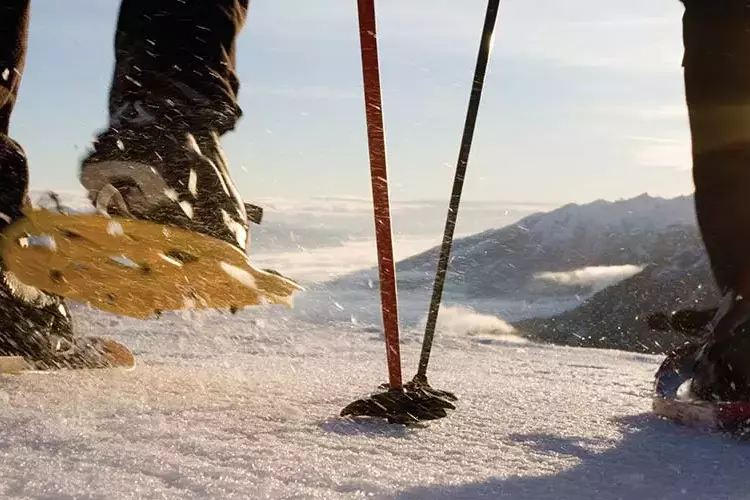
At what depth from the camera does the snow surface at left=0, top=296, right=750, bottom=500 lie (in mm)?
880

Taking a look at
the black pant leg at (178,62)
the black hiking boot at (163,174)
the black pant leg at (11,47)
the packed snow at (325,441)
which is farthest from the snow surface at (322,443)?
the black pant leg at (11,47)

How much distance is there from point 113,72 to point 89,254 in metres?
0.53

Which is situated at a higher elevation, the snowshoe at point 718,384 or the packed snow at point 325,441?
the snowshoe at point 718,384

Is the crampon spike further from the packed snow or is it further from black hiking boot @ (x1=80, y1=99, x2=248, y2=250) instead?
black hiking boot @ (x1=80, y1=99, x2=248, y2=250)

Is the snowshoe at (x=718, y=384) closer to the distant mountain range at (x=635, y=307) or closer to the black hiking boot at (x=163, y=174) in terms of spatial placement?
the black hiking boot at (x=163, y=174)

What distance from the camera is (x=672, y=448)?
1.16m


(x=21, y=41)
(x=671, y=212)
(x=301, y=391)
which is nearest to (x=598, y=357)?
(x=301, y=391)

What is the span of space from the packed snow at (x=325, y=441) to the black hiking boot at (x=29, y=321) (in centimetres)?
12

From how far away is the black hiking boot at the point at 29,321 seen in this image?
1639 mm

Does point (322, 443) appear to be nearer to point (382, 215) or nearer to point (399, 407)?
point (399, 407)

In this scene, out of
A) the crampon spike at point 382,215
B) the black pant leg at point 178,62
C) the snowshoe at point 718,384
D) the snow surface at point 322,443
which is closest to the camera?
the snow surface at point 322,443

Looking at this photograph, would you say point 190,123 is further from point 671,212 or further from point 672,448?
point 671,212

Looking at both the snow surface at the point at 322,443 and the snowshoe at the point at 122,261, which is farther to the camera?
the snowshoe at the point at 122,261

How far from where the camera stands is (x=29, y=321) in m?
1.78
